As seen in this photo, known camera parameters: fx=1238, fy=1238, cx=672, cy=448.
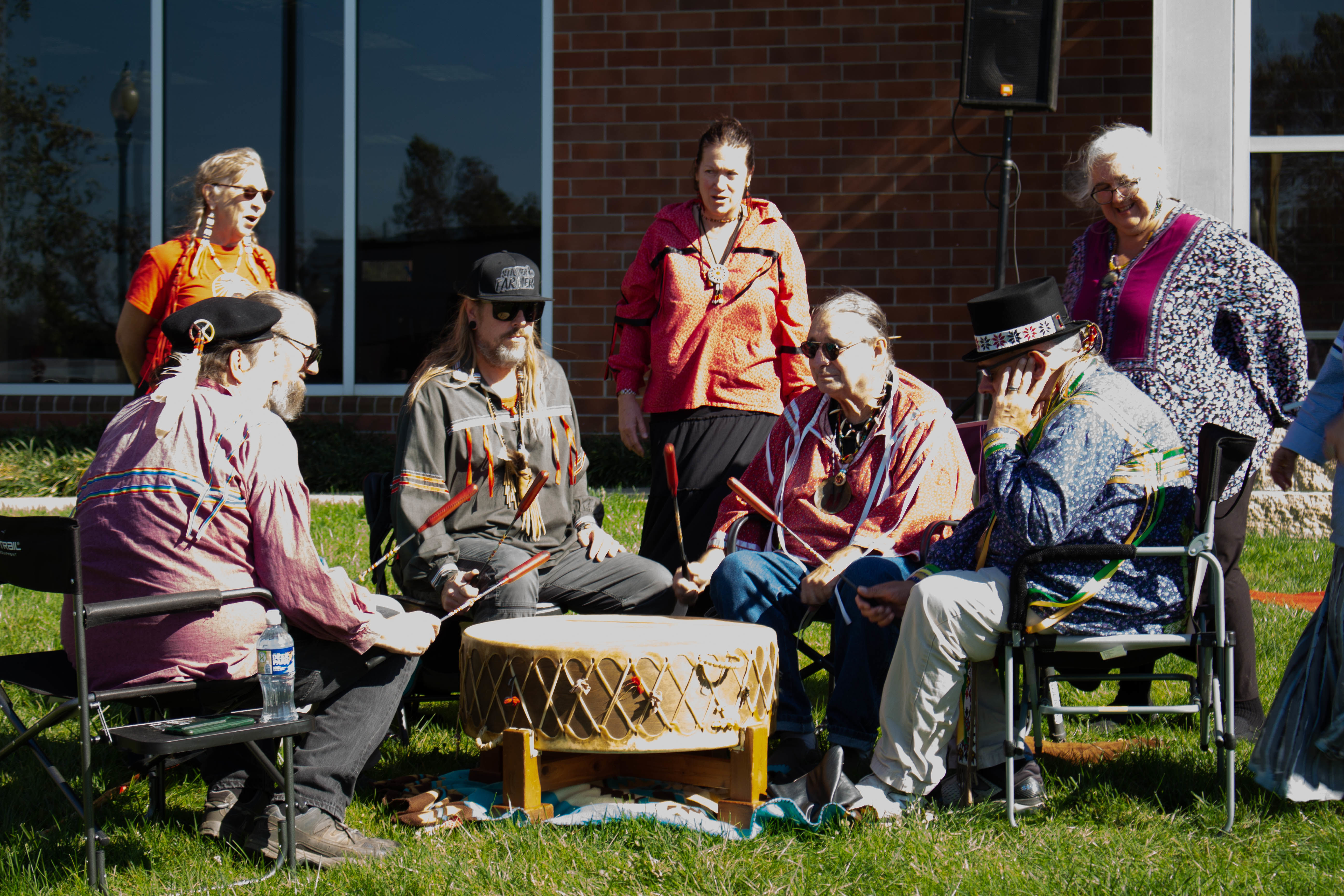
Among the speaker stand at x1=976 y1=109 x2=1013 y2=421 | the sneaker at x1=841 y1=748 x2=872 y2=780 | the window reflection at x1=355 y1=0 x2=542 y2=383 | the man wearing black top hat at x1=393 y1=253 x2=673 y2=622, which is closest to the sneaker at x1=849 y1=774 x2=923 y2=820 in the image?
the sneaker at x1=841 y1=748 x2=872 y2=780

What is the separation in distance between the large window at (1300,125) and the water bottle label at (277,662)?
589cm

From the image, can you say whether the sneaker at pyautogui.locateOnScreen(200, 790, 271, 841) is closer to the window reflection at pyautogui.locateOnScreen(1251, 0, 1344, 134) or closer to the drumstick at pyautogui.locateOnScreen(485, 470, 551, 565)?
the drumstick at pyautogui.locateOnScreen(485, 470, 551, 565)

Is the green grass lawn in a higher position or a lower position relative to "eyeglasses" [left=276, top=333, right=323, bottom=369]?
lower

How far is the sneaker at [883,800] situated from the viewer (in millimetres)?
2980

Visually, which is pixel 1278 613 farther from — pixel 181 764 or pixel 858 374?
pixel 181 764

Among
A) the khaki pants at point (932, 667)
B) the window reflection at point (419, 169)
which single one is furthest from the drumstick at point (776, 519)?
the window reflection at point (419, 169)

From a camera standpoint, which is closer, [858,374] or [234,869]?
[234,869]

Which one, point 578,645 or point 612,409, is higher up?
point 612,409

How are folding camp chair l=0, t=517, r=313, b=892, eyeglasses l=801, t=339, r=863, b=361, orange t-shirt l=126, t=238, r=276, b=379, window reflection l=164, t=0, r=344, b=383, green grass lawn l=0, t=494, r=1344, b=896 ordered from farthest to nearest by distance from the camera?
window reflection l=164, t=0, r=344, b=383, orange t-shirt l=126, t=238, r=276, b=379, eyeglasses l=801, t=339, r=863, b=361, green grass lawn l=0, t=494, r=1344, b=896, folding camp chair l=0, t=517, r=313, b=892

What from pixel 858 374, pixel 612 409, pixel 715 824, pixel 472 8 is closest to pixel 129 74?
pixel 472 8

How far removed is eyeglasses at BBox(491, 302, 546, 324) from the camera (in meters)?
3.81

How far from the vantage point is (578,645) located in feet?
9.71

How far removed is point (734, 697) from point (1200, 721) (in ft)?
3.93

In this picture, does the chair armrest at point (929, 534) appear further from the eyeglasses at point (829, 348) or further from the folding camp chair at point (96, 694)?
the folding camp chair at point (96, 694)
